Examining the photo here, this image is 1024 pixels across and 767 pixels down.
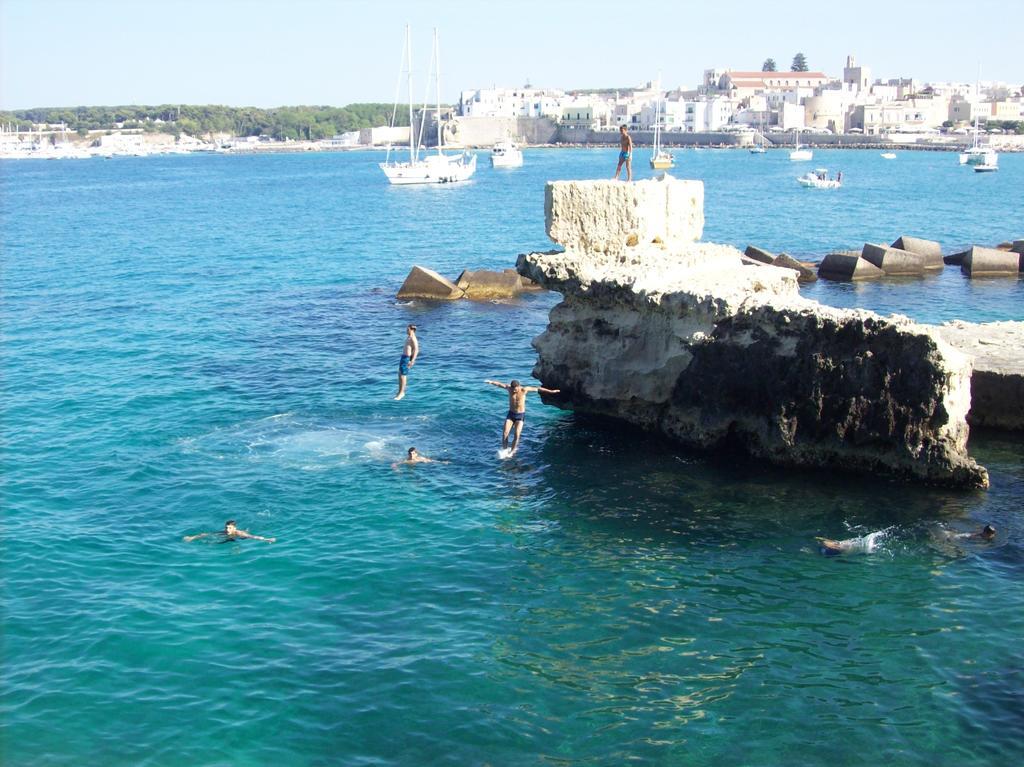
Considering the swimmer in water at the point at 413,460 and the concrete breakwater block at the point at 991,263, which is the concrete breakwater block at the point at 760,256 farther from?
the swimmer in water at the point at 413,460

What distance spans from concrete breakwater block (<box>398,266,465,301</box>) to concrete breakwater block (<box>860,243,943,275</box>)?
732 inches

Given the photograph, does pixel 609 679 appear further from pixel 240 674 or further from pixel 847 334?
pixel 847 334

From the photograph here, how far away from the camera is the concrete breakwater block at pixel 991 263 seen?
43.3m

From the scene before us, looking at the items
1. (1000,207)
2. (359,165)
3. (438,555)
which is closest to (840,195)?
(1000,207)

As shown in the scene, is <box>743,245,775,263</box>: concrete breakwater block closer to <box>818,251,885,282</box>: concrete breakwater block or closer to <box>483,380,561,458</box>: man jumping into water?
<box>818,251,885,282</box>: concrete breakwater block

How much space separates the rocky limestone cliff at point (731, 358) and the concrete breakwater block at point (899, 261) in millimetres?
22201

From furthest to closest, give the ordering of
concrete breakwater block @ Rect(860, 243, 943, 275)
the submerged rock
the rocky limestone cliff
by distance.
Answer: concrete breakwater block @ Rect(860, 243, 943, 275)
the submerged rock
the rocky limestone cliff

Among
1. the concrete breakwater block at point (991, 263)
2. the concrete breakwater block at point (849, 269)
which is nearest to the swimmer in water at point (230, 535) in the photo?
the concrete breakwater block at point (849, 269)

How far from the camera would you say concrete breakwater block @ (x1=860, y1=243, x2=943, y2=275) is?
43.6 m

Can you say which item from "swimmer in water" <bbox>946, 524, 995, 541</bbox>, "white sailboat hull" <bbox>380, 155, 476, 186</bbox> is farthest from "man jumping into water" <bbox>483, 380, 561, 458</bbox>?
"white sailboat hull" <bbox>380, 155, 476, 186</bbox>

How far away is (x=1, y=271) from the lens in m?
49.6

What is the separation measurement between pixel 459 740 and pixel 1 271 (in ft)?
153

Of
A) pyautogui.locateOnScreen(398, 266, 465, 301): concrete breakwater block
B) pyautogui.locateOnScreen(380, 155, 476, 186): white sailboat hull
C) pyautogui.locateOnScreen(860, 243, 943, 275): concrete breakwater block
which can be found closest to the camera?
pyautogui.locateOnScreen(398, 266, 465, 301): concrete breakwater block

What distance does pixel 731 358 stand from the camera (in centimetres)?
1997
